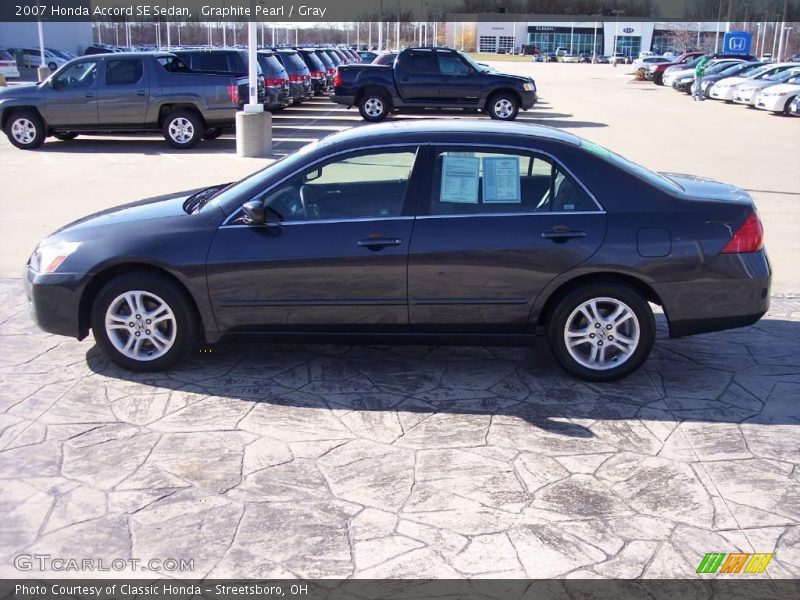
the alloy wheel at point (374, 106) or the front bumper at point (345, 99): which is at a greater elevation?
the front bumper at point (345, 99)

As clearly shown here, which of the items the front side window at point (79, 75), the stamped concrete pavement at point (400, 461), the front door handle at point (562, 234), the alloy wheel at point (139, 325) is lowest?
the stamped concrete pavement at point (400, 461)

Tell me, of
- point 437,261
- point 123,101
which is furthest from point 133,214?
point 123,101

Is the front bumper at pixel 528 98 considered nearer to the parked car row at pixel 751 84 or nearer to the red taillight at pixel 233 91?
the red taillight at pixel 233 91

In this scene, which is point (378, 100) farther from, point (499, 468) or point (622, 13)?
point (622, 13)

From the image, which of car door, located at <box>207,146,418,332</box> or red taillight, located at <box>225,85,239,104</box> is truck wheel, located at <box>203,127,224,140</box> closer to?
red taillight, located at <box>225,85,239,104</box>

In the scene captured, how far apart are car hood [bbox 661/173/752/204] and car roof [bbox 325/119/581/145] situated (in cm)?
84

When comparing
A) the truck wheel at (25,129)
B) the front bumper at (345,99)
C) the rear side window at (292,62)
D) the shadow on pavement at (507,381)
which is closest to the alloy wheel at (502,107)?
the front bumper at (345,99)

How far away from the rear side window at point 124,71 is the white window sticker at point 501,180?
521 inches

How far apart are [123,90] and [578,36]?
11775cm

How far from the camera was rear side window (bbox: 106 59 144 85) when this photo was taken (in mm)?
16875

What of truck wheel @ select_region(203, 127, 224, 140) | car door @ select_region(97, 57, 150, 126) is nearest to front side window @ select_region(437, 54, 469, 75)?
truck wheel @ select_region(203, 127, 224, 140)

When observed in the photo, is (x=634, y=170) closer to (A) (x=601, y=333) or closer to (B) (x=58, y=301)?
(A) (x=601, y=333)

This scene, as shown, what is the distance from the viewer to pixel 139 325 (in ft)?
18.1

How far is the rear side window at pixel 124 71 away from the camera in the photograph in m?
16.9
